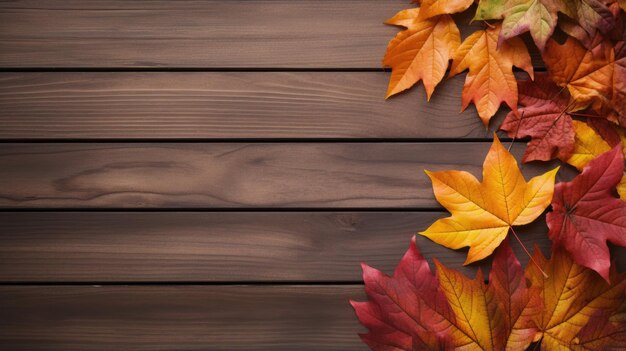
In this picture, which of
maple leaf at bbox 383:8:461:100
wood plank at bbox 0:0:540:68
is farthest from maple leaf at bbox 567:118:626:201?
wood plank at bbox 0:0:540:68

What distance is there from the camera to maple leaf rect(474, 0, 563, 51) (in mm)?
792

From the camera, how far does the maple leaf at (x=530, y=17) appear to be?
31.2 inches

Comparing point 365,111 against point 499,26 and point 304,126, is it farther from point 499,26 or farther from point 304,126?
point 499,26

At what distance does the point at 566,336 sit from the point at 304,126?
20.4 inches

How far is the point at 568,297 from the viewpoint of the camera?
800 millimetres

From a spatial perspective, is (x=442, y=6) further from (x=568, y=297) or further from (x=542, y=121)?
(x=568, y=297)

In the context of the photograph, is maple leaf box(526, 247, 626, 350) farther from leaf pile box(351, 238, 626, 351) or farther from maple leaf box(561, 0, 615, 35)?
maple leaf box(561, 0, 615, 35)

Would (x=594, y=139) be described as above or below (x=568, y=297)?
above

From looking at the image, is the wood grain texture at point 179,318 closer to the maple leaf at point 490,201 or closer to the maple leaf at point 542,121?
the maple leaf at point 490,201

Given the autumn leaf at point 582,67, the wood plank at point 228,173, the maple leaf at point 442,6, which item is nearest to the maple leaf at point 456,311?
the wood plank at point 228,173

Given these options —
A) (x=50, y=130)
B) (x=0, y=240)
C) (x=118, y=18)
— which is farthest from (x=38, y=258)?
(x=118, y=18)

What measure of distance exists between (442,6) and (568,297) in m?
0.49

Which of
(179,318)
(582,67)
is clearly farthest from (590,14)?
(179,318)

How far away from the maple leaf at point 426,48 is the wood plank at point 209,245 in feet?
0.73
